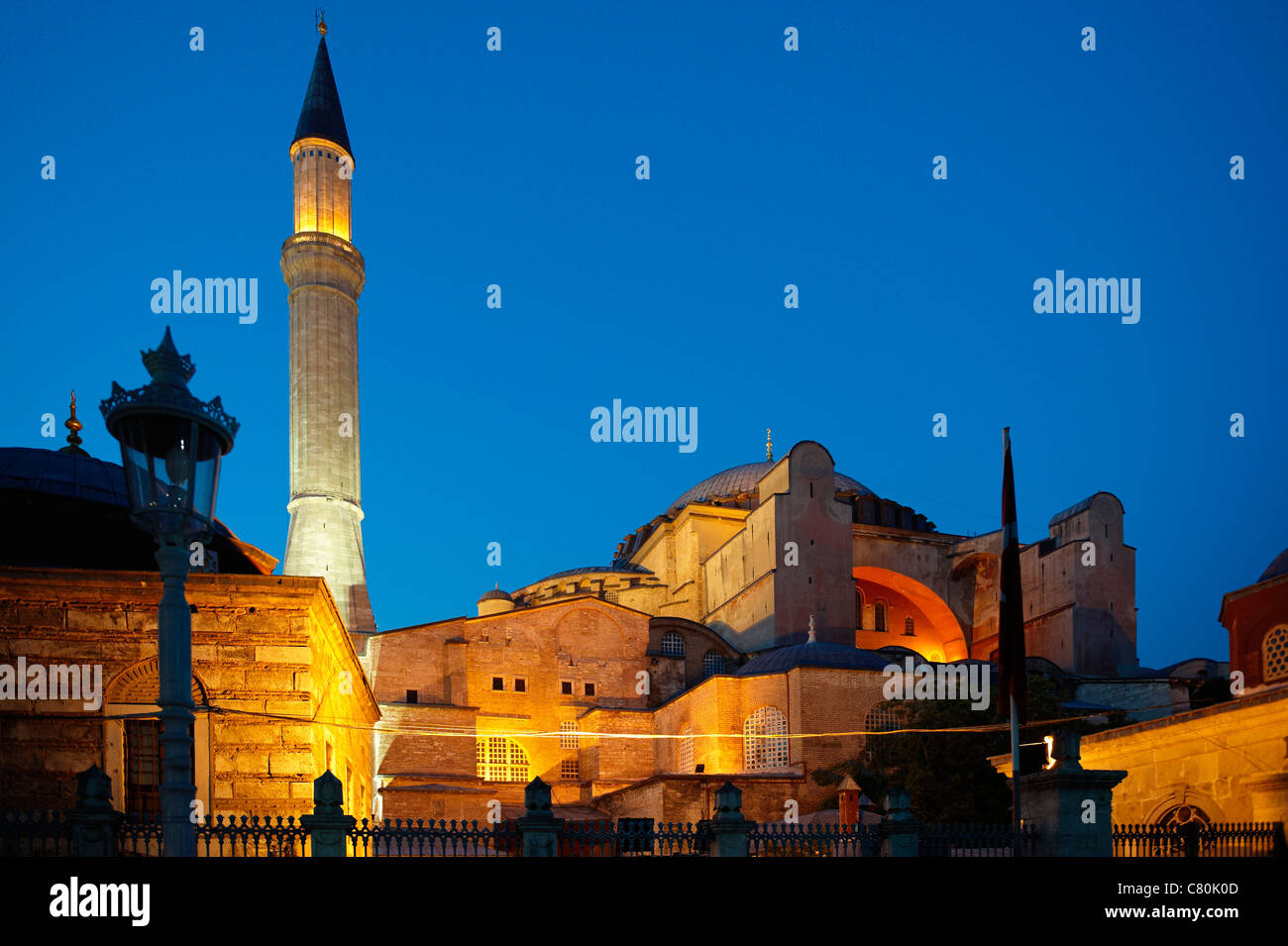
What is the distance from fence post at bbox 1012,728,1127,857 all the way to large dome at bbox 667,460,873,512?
38396mm

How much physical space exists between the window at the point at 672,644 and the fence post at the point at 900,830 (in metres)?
27.4

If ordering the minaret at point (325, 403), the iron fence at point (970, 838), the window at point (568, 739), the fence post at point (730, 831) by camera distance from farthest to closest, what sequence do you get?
the minaret at point (325, 403)
the window at point (568, 739)
the iron fence at point (970, 838)
the fence post at point (730, 831)

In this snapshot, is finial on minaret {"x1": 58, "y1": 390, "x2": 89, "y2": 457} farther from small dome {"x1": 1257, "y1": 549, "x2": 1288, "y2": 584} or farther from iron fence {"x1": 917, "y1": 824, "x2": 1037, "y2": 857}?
small dome {"x1": 1257, "y1": 549, "x2": 1288, "y2": 584}

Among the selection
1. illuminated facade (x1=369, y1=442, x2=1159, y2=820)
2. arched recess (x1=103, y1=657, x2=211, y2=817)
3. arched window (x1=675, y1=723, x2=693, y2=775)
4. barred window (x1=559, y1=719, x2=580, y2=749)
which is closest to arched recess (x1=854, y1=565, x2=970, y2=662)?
illuminated facade (x1=369, y1=442, x2=1159, y2=820)

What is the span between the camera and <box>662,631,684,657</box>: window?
40.5 metres

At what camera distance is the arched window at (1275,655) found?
20.4 metres

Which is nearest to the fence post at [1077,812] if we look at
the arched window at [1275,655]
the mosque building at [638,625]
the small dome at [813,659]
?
the mosque building at [638,625]

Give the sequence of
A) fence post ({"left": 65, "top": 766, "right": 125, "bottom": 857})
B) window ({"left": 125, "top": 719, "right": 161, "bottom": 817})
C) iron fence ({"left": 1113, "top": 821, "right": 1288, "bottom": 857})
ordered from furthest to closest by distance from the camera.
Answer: window ({"left": 125, "top": 719, "right": 161, "bottom": 817}) → iron fence ({"left": 1113, "top": 821, "right": 1288, "bottom": 857}) → fence post ({"left": 65, "top": 766, "right": 125, "bottom": 857})

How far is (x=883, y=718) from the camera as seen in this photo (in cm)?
3241

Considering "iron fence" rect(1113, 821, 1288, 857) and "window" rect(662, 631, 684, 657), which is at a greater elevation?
"window" rect(662, 631, 684, 657)

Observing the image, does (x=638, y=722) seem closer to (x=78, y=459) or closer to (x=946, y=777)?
(x=946, y=777)

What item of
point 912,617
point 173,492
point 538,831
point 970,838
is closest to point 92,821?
point 173,492

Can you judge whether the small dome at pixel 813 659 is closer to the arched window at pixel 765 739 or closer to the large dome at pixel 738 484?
the arched window at pixel 765 739
